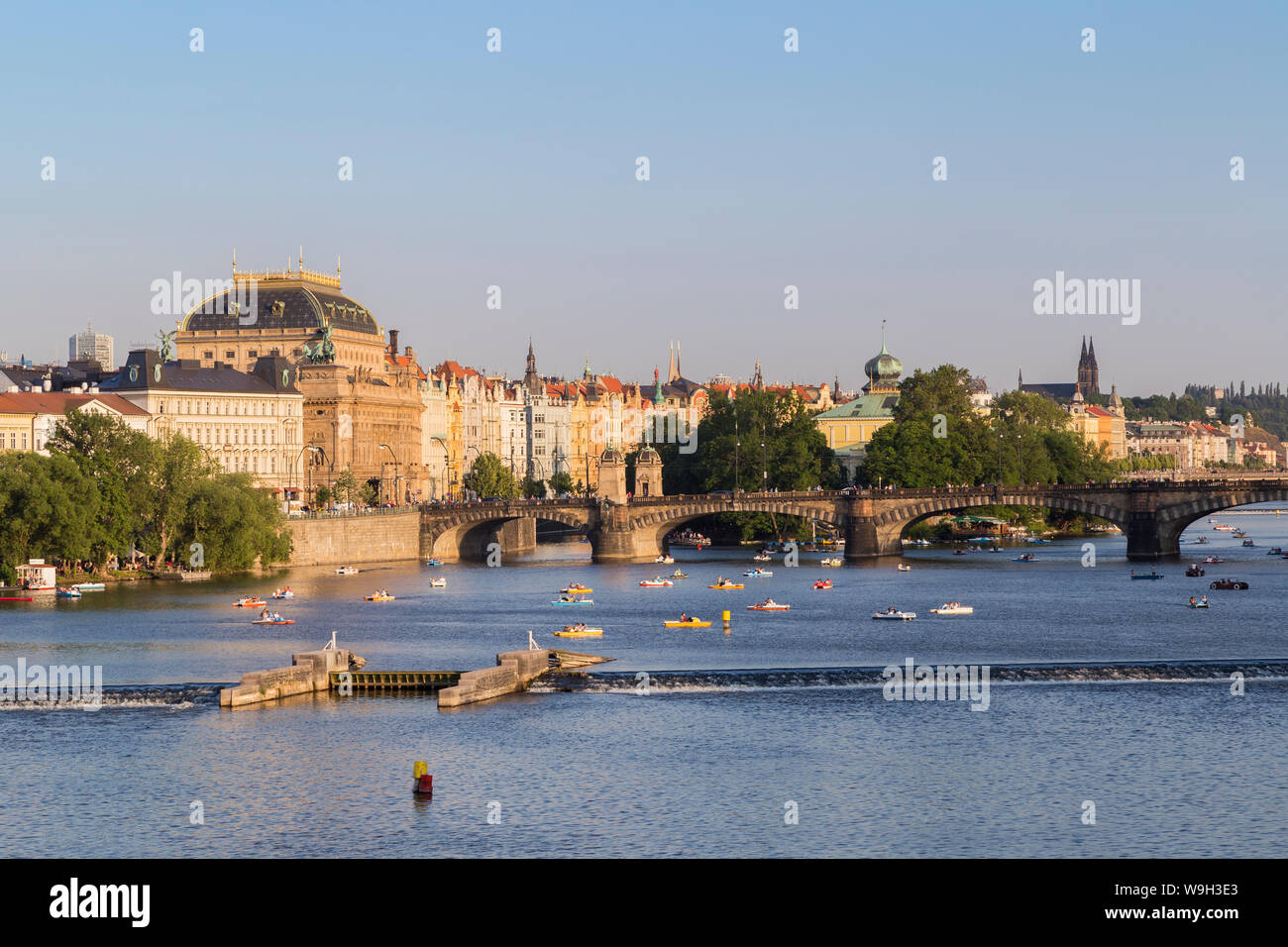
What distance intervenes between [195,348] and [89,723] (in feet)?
398

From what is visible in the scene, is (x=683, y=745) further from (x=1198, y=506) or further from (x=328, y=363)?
(x=328, y=363)

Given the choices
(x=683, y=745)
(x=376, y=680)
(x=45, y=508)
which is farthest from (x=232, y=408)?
(x=683, y=745)

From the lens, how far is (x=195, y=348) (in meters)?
172

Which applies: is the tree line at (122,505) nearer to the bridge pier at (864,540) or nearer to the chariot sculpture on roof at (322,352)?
the chariot sculpture on roof at (322,352)

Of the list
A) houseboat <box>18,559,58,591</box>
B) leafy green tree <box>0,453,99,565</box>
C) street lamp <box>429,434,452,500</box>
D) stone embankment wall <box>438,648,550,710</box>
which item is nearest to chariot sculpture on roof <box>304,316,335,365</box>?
street lamp <box>429,434,452,500</box>

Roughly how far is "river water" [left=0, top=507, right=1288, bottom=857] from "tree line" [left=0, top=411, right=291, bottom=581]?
16599 mm

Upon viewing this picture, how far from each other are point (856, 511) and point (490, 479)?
56.2 m

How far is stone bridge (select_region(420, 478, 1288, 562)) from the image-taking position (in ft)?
419

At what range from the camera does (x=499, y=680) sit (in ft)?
199

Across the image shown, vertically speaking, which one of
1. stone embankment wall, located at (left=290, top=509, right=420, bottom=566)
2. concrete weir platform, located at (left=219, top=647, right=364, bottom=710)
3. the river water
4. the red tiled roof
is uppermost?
the red tiled roof

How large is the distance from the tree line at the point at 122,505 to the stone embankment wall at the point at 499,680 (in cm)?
4859

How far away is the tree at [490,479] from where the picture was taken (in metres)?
183

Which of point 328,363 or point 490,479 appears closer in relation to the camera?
point 328,363

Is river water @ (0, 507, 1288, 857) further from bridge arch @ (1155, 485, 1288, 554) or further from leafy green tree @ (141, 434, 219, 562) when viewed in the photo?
bridge arch @ (1155, 485, 1288, 554)
